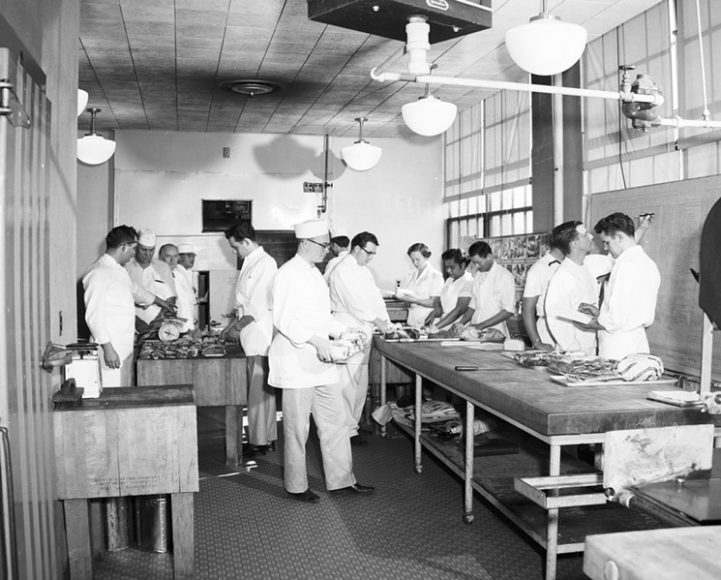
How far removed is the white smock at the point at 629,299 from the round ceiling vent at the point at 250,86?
16.3ft

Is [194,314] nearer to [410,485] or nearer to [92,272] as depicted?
[92,272]

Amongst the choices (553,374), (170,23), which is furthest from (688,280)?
(170,23)

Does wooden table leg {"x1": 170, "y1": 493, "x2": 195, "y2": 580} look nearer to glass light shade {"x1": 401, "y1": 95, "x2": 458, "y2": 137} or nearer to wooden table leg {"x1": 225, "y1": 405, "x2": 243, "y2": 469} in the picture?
wooden table leg {"x1": 225, "y1": 405, "x2": 243, "y2": 469}

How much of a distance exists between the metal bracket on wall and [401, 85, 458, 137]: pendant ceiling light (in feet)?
12.5

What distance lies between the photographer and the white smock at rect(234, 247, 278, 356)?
5461 mm

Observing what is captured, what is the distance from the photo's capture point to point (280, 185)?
11234 millimetres

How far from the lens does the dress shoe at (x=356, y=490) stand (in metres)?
4.65

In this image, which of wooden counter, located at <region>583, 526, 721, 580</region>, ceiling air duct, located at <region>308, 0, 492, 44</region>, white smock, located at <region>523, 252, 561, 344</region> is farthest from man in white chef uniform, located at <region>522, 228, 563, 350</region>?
wooden counter, located at <region>583, 526, 721, 580</region>

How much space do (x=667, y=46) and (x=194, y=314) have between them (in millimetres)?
5980

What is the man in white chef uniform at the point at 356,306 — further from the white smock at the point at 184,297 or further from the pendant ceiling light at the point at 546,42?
the pendant ceiling light at the point at 546,42

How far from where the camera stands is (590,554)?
1589 millimetres

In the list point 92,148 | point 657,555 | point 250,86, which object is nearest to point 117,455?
point 657,555

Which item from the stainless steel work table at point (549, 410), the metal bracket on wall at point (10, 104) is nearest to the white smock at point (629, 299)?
the stainless steel work table at point (549, 410)

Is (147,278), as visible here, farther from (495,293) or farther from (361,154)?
(495,293)
